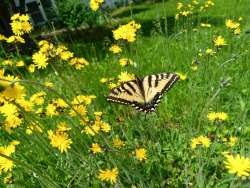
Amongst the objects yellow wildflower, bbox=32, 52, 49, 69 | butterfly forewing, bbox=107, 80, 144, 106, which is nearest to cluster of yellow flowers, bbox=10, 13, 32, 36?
yellow wildflower, bbox=32, 52, 49, 69

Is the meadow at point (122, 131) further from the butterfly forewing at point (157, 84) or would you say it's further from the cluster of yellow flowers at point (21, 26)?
the butterfly forewing at point (157, 84)

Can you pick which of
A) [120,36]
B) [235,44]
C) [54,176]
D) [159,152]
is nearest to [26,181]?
[54,176]

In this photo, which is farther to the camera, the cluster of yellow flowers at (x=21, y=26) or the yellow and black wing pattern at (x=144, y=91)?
the cluster of yellow flowers at (x=21, y=26)

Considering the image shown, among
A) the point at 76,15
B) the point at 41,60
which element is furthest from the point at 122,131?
the point at 76,15

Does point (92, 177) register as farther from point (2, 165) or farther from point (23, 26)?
point (23, 26)

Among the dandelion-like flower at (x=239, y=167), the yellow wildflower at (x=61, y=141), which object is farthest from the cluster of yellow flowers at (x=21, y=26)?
the dandelion-like flower at (x=239, y=167)

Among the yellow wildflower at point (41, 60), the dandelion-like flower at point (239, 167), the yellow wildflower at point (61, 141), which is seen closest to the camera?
the dandelion-like flower at point (239, 167)

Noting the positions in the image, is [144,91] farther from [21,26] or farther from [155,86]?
[21,26]

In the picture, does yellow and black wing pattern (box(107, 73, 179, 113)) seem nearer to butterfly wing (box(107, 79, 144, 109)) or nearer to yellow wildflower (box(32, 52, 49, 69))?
butterfly wing (box(107, 79, 144, 109))

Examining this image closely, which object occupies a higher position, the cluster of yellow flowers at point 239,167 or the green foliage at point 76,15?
the cluster of yellow flowers at point 239,167
